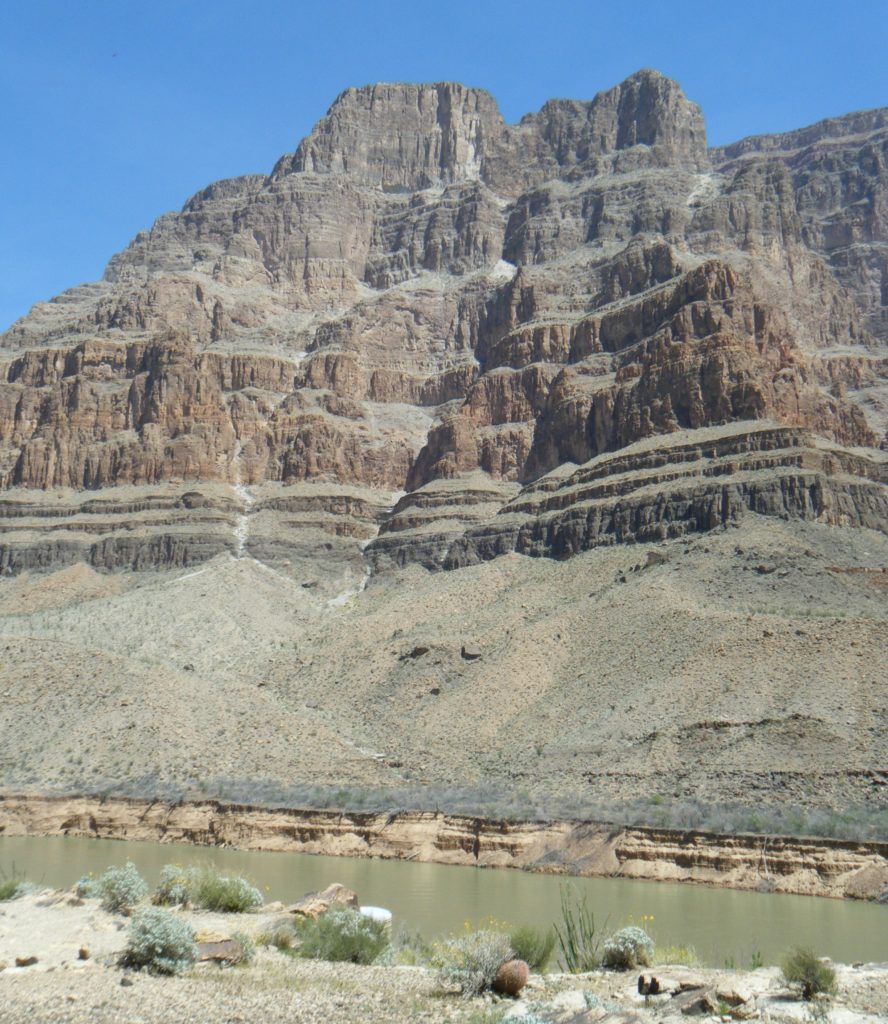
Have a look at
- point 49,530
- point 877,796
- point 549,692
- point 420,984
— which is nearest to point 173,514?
point 49,530

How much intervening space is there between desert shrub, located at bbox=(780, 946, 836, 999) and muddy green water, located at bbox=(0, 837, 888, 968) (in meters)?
4.66

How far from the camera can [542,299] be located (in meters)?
146

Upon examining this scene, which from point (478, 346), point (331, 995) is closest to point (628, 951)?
point (331, 995)

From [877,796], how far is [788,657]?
14.2 metres

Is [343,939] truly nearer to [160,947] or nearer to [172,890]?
[160,947]

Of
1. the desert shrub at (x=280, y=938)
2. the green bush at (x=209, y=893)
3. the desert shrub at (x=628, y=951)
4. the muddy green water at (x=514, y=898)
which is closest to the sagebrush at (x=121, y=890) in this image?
the green bush at (x=209, y=893)

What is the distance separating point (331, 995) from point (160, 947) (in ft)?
9.05

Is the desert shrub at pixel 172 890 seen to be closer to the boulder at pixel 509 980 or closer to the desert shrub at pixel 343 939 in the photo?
the desert shrub at pixel 343 939

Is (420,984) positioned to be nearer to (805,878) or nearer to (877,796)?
(805,878)

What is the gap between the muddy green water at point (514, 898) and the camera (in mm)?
27938

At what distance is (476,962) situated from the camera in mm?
18000

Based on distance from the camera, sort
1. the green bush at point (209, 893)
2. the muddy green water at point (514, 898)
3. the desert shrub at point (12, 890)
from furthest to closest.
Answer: the muddy green water at point (514, 898) < the desert shrub at point (12, 890) < the green bush at point (209, 893)

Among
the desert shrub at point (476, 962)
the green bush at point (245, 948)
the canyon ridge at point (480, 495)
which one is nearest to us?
the desert shrub at point (476, 962)

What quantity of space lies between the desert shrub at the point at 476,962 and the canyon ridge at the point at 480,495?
25774mm
